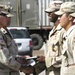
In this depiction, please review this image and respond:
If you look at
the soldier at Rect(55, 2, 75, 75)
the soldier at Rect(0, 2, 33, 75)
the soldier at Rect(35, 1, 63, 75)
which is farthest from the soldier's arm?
the soldier at Rect(55, 2, 75, 75)

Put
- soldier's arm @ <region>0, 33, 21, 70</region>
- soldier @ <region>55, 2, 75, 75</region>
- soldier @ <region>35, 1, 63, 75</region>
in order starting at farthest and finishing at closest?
soldier @ <region>35, 1, 63, 75</region>, soldier's arm @ <region>0, 33, 21, 70</region>, soldier @ <region>55, 2, 75, 75</region>

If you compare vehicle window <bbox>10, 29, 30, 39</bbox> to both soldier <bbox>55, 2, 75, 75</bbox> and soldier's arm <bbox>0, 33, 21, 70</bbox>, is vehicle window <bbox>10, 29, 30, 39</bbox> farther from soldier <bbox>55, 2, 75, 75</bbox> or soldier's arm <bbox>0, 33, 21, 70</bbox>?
soldier <bbox>55, 2, 75, 75</bbox>

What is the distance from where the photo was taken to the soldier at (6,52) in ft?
16.5

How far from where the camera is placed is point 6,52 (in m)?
5.06

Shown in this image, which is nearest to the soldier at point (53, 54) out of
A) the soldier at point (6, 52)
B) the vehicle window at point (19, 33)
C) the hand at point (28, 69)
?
the hand at point (28, 69)

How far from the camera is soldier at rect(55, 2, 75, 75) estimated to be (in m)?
4.44

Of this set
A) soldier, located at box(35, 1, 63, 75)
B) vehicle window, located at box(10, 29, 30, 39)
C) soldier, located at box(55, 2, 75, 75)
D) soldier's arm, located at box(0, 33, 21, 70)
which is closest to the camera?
soldier, located at box(55, 2, 75, 75)

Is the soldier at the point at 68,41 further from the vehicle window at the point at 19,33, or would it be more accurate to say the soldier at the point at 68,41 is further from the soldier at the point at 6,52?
the vehicle window at the point at 19,33

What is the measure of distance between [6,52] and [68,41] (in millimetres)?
963

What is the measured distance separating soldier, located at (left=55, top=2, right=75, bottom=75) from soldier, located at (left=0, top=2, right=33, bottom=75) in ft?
2.51

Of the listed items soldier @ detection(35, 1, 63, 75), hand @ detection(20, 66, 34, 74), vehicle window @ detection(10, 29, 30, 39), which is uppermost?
soldier @ detection(35, 1, 63, 75)

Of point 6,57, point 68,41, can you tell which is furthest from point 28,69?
point 68,41

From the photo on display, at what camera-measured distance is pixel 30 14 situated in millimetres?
21812

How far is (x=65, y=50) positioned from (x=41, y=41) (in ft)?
55.4
